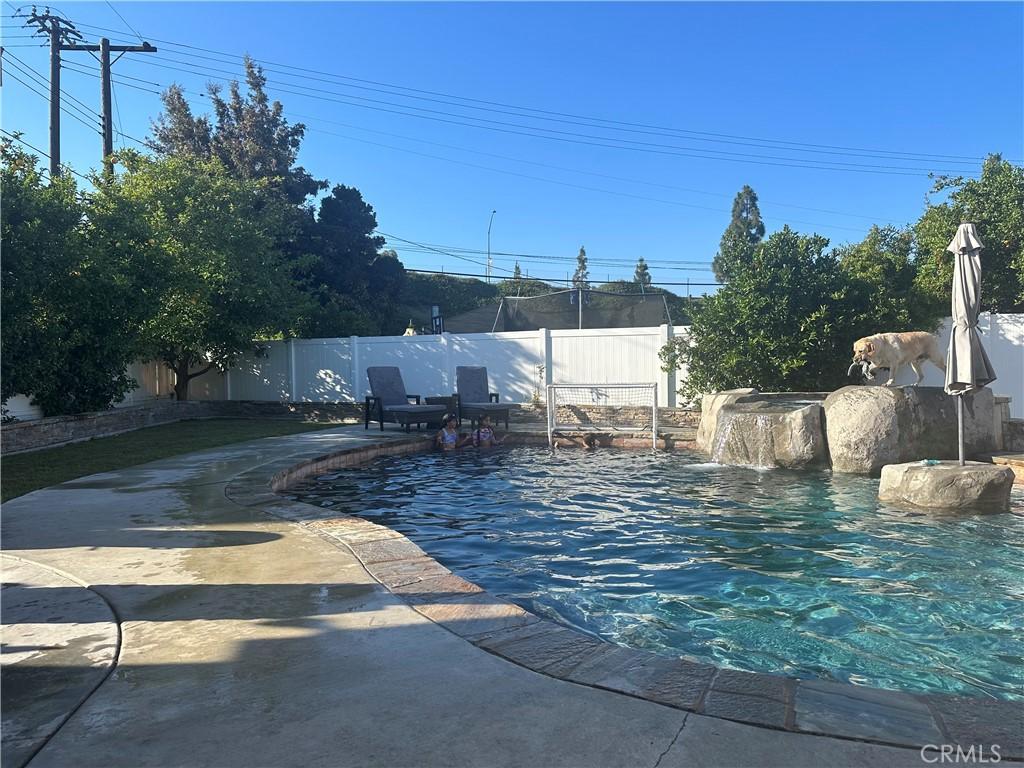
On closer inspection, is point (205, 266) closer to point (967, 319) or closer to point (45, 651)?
point (45, 651)

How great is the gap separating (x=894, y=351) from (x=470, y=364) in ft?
28.1

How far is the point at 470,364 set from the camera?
50.1ft

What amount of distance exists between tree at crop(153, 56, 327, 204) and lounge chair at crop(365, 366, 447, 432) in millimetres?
14771

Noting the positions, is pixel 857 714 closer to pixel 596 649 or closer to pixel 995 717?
pixel 995 717

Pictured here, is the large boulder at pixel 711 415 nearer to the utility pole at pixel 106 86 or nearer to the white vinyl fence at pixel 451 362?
the white vinyl fence at pixel 451 362

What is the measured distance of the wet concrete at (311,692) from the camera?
2.09 meters

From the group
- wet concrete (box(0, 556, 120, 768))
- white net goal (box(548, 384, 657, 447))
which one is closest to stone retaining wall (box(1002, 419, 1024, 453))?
white net goal (box(548, 384, 657, 447))

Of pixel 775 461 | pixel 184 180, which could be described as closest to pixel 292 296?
pixel 184 180

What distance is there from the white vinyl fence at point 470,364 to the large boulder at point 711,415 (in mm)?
2447

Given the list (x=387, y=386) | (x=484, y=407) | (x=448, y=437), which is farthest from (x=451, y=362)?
(x=448, y=437)

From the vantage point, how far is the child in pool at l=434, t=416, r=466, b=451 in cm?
1120

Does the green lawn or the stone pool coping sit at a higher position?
the green lawn

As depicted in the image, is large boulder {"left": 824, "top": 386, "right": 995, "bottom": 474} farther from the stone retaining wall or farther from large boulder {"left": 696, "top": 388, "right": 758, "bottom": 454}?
large boulder {"left": 696, "top": 388, "right": 758, "bottom": 454}
